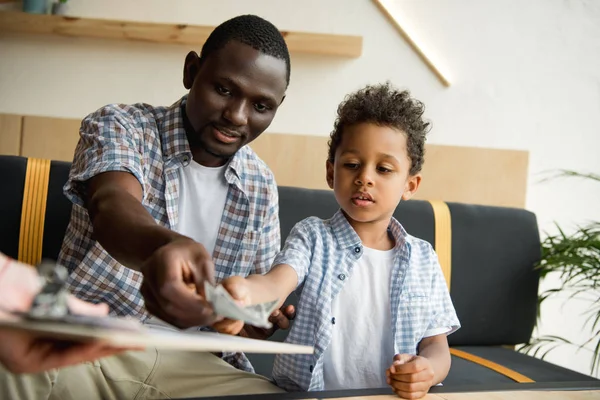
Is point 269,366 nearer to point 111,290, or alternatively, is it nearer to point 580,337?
point 111,290

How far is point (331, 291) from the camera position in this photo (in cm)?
123

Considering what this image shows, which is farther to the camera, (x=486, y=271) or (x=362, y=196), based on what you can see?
(x=486, y=271)

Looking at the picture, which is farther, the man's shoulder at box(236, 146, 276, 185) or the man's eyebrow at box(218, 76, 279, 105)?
the man's shoulder at box(236, 146, 276, 185)

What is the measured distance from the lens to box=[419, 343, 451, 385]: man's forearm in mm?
1167

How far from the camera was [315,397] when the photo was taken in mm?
888

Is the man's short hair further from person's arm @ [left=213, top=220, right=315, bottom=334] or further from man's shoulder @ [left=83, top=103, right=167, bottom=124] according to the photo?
person's arm @ [left=213, top=220, right=315, bottom=334]

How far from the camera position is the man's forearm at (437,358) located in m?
1.17

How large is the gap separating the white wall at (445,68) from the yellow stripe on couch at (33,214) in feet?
2.37

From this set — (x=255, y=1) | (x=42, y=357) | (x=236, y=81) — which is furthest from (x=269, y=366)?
(x=255, y=1)

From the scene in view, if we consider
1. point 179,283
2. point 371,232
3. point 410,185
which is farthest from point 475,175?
point 179,283

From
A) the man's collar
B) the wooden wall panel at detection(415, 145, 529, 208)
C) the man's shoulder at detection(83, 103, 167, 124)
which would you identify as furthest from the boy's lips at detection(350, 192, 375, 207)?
the wooden wall panel at detection(415, 145, 529, 208)

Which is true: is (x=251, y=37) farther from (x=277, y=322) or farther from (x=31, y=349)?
(x=31, y=349)

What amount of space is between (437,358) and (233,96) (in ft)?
2.12

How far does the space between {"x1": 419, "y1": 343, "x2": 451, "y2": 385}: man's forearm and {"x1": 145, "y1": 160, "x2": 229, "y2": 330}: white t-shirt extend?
1.65 feet
